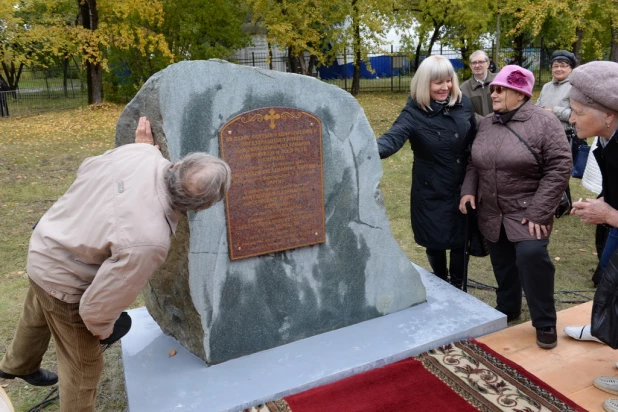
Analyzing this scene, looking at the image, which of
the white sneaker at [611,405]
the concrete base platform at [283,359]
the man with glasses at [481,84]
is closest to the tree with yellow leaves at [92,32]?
the man with glasses at [481,84]

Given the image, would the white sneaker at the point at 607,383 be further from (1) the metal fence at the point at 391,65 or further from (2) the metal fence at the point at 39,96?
(2) the metal fence at the point at 39,96

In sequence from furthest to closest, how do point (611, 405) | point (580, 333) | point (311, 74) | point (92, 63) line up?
point (311, 74) < point (92, 63) < point (580, 333) < point (611, 405)

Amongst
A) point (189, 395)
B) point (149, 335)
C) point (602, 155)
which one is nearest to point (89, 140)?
point (149, 335)

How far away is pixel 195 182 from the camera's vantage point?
2.39 m

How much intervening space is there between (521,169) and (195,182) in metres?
2.13

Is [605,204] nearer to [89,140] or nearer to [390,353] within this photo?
[390,353]

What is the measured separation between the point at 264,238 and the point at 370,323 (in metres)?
1.08

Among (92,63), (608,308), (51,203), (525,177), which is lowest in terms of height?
(51,203)

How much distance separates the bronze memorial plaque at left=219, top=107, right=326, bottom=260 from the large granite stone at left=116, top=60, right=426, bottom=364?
6cm

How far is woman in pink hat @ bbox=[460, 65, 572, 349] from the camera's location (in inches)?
133

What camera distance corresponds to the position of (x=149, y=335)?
3865 mm

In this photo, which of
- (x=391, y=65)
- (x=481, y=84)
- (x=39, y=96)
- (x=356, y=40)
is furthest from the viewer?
(x=391, y=65)

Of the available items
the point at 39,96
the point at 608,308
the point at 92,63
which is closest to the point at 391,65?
the point at 92,63

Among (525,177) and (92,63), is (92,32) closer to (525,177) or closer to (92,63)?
(92,63)
